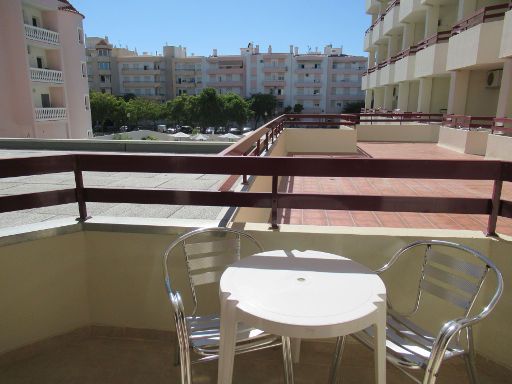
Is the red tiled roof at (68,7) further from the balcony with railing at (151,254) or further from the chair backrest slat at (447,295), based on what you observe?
the chair backrest slat at (447,295)

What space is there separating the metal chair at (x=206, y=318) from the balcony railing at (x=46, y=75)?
28.6 m

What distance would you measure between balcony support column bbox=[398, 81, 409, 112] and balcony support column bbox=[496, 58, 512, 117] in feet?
36.9

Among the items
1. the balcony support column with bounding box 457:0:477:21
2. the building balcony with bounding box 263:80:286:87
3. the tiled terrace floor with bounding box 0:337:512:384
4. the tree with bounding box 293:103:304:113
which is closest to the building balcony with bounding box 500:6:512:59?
the balcony support column with bounding box 457:0:477:21

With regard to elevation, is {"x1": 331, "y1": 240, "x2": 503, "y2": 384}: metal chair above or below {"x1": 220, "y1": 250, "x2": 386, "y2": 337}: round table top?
below

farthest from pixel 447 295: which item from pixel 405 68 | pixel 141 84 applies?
pixel 141 84

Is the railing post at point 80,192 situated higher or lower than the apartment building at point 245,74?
lower

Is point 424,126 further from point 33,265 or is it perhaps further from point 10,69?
point 10,69

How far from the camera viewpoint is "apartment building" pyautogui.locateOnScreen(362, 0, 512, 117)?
12281 millimetres

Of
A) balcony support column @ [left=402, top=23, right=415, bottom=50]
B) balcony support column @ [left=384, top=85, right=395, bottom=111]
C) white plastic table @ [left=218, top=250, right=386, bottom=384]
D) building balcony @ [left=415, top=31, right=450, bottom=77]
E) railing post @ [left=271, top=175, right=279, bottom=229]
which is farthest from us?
balcony support column @ [left=384, top=85, right=395, bottom=111]

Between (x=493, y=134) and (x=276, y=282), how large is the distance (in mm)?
11015

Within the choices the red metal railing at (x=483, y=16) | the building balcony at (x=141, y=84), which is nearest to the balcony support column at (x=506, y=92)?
the red metal railing at (x=483, y=16)

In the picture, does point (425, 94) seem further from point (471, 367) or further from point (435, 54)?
point (471, 367)

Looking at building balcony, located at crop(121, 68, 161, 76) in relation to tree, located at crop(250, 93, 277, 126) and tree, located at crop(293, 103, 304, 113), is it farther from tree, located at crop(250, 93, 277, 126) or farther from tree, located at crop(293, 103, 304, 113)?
tree, located at crop(293, 103, 304, 113)

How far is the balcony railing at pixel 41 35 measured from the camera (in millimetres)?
25294
